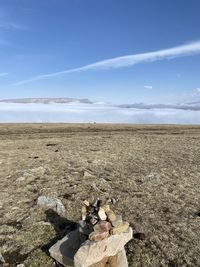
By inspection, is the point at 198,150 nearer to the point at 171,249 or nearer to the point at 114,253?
the point at 171,249

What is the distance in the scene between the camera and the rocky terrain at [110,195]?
13.1 meters

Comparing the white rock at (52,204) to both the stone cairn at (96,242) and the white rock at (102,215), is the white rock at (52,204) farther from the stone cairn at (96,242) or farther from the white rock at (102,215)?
the white rock at (102,215)

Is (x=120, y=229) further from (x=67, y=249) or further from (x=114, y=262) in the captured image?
(x=67, y=249)

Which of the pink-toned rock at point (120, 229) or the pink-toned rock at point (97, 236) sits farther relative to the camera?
the pink-toned rock at point (120, 229)

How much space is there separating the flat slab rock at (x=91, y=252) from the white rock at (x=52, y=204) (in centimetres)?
364

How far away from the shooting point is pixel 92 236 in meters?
11.1

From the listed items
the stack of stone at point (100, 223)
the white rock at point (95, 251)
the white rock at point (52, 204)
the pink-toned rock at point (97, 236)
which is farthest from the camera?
the white rock at point (52, 204)

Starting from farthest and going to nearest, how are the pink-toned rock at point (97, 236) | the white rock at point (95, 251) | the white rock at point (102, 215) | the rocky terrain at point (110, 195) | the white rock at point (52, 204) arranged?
1. the white rock at point (52, 204)
2. the rocky terrain at point (110, 195)
3. the white rock at point (102, 215)
4. the pink-toned rock at point (97, 236)
5. the white rock at point (95, 251)

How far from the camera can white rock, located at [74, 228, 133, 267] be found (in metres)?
10.8

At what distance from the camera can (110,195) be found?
18.5 m

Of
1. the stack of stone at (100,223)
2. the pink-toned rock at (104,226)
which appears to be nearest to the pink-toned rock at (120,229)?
the stack of stone at (100,223)

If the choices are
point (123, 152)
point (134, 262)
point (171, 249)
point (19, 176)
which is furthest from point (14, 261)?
point (123, 152)

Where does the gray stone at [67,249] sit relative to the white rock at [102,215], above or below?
below

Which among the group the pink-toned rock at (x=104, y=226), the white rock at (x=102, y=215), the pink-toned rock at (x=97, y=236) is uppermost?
the white rock at (x=102, y=215)
